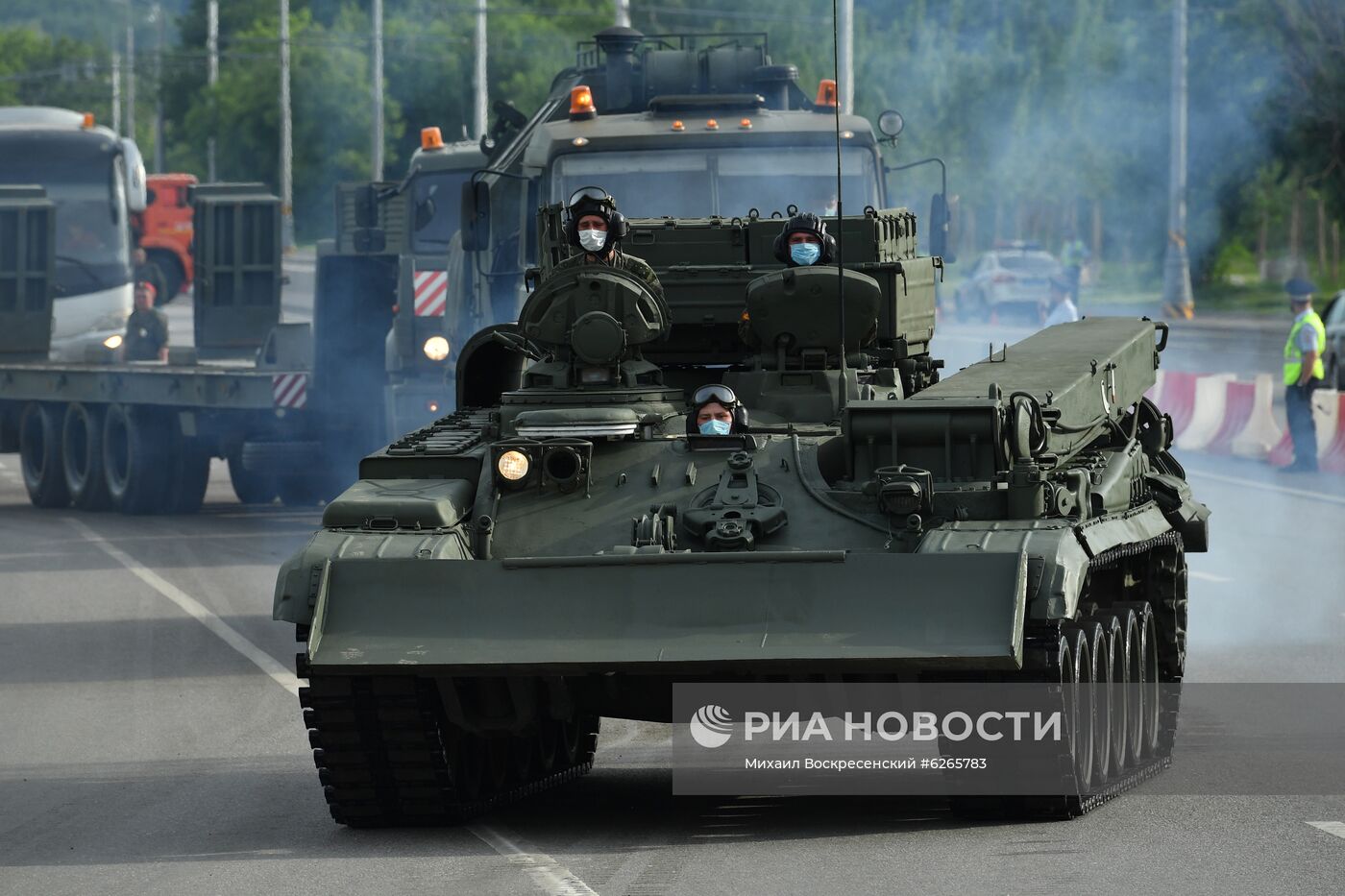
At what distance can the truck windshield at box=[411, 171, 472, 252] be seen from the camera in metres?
24.2

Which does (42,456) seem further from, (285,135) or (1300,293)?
(285,135)

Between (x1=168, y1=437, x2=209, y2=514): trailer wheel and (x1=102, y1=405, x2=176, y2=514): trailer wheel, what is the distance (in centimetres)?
6

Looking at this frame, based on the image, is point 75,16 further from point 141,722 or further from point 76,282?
point 141,722

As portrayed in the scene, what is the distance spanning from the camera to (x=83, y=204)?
36.1 m

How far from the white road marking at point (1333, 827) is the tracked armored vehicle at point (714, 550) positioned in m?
0.84

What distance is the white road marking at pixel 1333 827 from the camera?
10086 millimetres

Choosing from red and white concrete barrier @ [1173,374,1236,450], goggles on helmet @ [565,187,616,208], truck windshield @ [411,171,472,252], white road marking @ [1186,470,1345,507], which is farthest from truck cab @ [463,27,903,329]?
red and white concrete barrier @ [1173,374,1236,450]

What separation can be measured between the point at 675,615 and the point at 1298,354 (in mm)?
16057

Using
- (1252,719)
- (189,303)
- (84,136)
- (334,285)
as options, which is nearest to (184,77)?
(189,303)

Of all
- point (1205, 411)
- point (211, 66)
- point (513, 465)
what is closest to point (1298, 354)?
point (1205, 411)

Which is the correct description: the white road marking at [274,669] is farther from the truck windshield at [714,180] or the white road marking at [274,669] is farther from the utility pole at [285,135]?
the utility pole at [285,135]

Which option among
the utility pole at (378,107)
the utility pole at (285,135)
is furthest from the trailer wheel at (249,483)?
the utility pole at (285,135)

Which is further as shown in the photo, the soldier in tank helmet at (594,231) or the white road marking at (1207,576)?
the white road marking at (1207,576)

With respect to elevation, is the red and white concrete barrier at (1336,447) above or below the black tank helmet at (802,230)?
below
